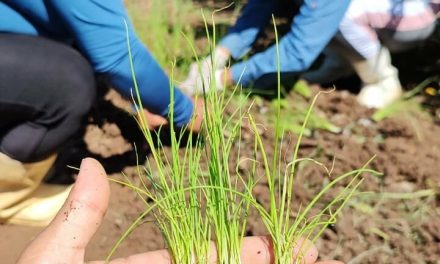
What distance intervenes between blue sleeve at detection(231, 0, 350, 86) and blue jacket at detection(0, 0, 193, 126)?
443 millimetres

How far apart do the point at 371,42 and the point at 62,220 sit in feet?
4.89

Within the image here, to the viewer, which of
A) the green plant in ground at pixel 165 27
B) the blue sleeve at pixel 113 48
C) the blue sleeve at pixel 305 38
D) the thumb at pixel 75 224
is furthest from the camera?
the green plant in ground at pixel 165 27

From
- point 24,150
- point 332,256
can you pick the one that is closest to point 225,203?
point 332,256

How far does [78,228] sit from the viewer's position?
1236 millimetres

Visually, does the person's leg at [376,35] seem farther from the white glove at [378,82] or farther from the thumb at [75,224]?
the thumb at [75,224]

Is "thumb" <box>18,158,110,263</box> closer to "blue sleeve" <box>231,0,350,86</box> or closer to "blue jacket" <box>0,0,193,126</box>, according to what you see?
"blue jacket" <box>0,0,193,126</box>

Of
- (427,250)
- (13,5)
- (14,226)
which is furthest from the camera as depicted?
(14,226)

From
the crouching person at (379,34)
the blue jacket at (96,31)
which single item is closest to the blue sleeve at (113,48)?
the blue jacket at (96,31)

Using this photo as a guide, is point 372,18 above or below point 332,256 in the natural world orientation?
above

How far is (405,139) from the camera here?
2139mm

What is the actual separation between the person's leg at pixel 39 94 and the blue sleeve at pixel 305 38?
64 centimetres

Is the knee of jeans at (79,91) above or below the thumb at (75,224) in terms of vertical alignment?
above

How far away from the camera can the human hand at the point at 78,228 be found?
120 cm

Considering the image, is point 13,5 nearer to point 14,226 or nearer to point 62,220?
point 14,226
